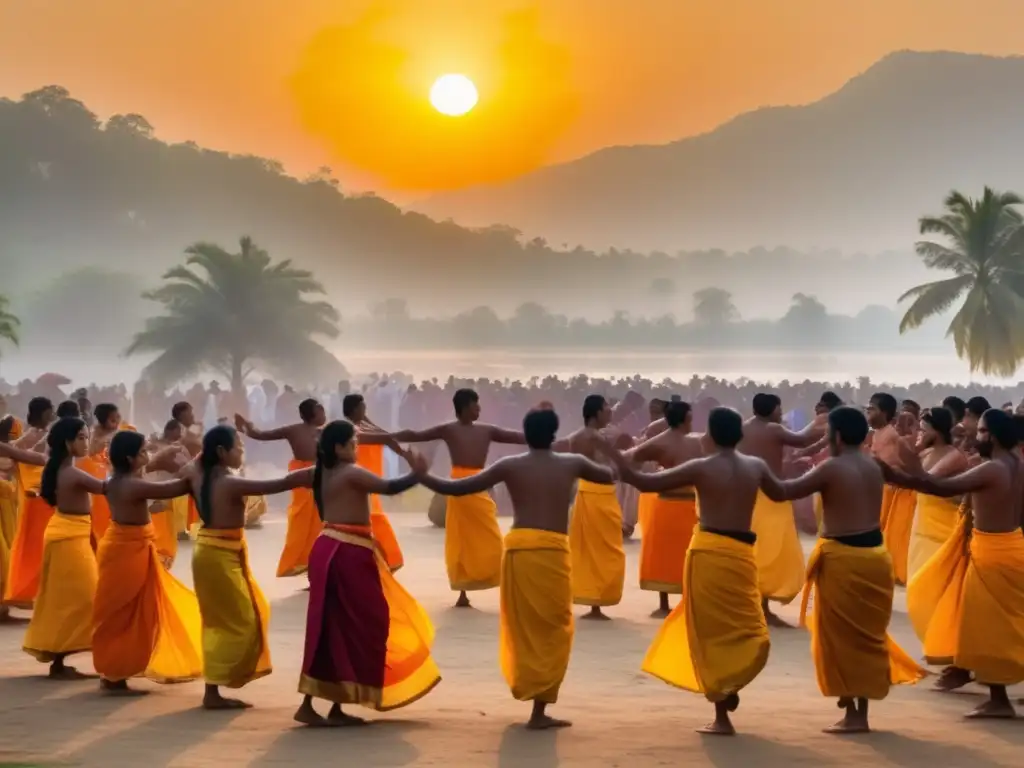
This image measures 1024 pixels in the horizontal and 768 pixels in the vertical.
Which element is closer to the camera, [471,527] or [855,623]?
[855,623]

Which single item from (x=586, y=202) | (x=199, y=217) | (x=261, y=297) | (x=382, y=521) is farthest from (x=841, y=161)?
(x=382, y=521)

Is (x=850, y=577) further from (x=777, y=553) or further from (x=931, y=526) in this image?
(x=777, y=553)

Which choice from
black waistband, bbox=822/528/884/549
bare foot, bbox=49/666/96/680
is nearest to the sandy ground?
bare foot, bbox=49/666/96/680

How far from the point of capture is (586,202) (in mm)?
142000

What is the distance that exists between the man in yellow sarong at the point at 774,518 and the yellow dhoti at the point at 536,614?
3.95m

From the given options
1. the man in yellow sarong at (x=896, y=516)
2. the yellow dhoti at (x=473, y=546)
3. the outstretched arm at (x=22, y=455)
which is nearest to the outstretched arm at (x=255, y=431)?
the outstretched arm at (x=22, y=455)

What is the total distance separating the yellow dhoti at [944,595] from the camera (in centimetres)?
855

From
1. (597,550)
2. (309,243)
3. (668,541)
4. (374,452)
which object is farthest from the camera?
(309,243)

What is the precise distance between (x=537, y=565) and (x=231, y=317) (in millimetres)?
48740

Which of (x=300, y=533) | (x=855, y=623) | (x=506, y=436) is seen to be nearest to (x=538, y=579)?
(x=855, y=623)

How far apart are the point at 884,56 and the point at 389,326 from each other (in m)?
108

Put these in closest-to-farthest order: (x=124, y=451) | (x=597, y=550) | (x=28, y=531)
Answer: (x=124, y=451), (x=28, y=531), (x=597, y=550)

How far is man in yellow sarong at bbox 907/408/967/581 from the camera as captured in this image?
9.39m

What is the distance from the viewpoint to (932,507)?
10469mm
